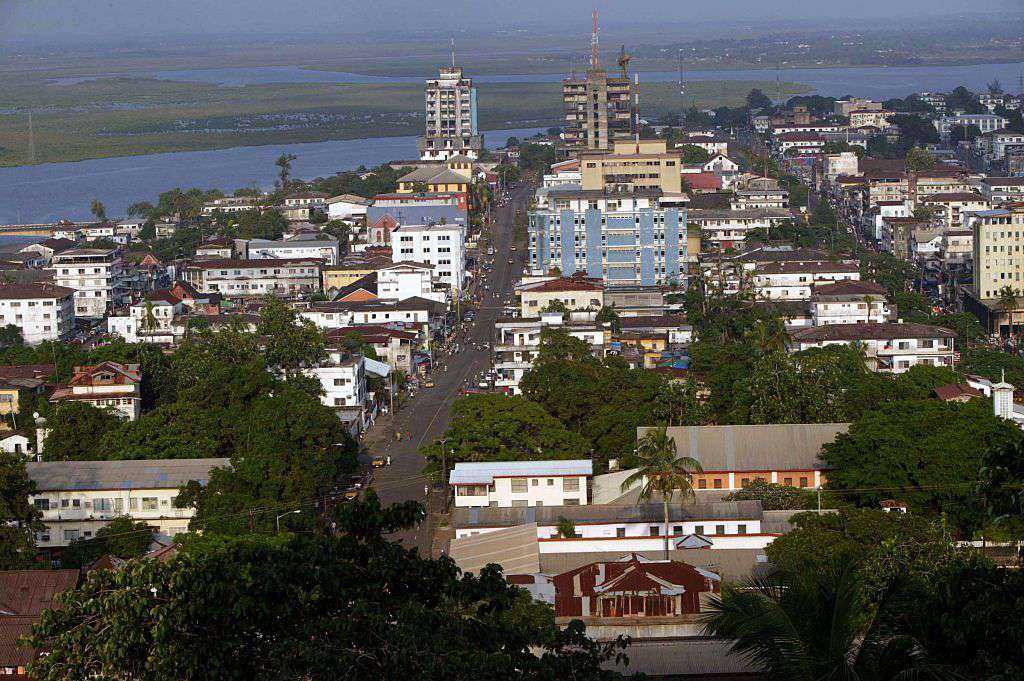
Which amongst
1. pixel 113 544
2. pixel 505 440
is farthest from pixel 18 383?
pixel 505 440

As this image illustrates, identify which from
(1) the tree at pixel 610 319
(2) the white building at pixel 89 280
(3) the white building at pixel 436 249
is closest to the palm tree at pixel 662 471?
(1) the tree at pixel 610 319

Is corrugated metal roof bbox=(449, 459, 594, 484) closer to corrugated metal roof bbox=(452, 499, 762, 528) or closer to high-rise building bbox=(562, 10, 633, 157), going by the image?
corrugated metal roof bbox=(452, 499, 762, 528)

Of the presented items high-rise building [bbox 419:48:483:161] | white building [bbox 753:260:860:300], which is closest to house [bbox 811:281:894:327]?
white building [bbox 753:260:860:300]

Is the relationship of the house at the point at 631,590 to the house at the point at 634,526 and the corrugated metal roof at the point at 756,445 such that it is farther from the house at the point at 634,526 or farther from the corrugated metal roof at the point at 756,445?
the corrugated metal roof at the point at 756,445

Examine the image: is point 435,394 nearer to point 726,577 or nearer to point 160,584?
point 726,577

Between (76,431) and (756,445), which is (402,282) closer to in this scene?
(76,431)

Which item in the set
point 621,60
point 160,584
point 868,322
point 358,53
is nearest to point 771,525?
point 160,584

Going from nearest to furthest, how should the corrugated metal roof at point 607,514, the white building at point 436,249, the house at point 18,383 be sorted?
1. the corrugated metal roof at point 607,514
2. the house at point 18,383
3. the white building at point 436,249
